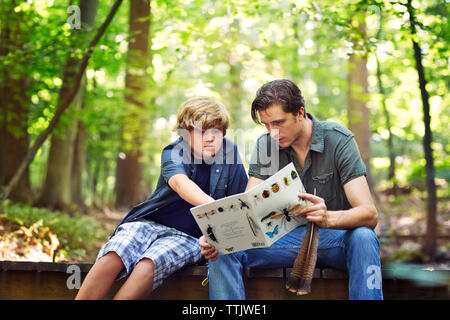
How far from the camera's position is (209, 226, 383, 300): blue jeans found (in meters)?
2.48

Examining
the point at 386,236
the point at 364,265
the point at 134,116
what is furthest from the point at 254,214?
the point at 134,116

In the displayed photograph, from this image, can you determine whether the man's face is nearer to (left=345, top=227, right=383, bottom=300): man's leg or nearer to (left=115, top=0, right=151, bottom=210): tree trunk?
(left=345, top=227, right=383, bottom=300): man's leg

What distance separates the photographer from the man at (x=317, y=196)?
8.41 feet

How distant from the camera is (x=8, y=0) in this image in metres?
5.80

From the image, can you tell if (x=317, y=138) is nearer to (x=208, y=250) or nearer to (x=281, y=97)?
(x=281, y=97)

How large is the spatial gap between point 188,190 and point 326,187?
2.91ft

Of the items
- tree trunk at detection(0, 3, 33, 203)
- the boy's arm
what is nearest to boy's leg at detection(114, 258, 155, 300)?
the boy's arm

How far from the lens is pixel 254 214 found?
2416 millimetres

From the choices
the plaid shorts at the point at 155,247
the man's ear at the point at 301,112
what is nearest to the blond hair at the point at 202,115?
the man's ear at the point at 301,112

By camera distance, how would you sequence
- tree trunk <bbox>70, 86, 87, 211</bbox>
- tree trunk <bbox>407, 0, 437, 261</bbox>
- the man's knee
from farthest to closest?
tree trunk <bbox>70, 86, 87, 211</bbox> → tree trunk <bbox>407, 0, 437, 261</bbox> → the man's knee

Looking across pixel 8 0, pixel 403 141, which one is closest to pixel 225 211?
pixel 8 0

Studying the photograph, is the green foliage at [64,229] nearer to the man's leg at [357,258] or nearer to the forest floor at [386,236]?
the forest floor at [386,236]

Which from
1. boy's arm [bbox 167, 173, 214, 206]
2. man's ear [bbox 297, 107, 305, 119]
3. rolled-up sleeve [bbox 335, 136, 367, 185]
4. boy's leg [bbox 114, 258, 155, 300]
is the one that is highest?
man's ear [bbox 297, 107, 305, 119]

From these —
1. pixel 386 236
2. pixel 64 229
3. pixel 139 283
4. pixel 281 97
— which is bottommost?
pixel 139 283
